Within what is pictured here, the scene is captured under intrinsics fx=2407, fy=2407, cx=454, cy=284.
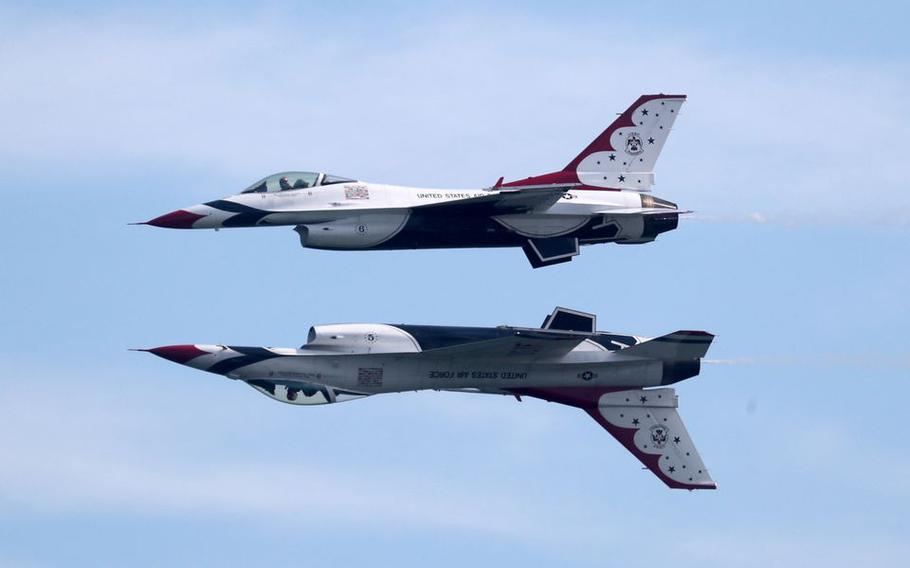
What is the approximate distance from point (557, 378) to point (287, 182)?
9014 mm

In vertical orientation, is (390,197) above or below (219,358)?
above

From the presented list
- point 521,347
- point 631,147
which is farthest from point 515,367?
point 631,147

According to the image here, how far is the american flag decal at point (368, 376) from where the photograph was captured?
2493 inches

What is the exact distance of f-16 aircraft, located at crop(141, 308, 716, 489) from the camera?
63094 millimetres

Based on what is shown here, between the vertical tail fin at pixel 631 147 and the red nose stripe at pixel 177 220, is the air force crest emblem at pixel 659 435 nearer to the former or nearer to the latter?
the vertical tail fin at pixel 631 147

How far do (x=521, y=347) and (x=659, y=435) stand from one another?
505cm

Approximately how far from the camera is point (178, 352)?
207 ft

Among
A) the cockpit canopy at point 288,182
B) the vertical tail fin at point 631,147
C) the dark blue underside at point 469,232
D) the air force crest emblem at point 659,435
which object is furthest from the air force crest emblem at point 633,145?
the cockpit canopy at point 288,182

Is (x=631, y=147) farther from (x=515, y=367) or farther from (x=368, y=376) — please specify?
(x=368, y=376)

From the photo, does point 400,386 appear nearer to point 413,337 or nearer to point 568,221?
point 413,337

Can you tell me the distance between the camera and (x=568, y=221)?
65.6m

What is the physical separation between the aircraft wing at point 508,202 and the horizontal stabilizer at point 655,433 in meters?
5.55

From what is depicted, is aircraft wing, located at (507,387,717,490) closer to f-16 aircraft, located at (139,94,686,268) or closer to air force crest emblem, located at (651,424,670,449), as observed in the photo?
air force crest emblem, located at (651,424,670,449)

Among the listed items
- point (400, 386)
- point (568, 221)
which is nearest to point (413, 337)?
point (400, 386)
